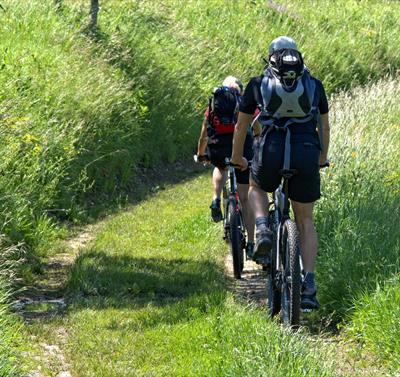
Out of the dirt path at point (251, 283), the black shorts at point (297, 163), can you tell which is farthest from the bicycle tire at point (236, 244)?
the black shorts at point (297, 163)

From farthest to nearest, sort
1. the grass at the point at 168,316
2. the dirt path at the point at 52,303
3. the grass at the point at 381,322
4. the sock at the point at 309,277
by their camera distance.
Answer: the sock at the point at 309,277 → the dirt path at the point at 52,303 → the grass at the point at 381,322 → the grass at the point at 168,316

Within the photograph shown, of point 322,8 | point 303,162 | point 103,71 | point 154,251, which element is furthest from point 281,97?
point 322,8

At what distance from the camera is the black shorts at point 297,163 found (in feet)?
22.3

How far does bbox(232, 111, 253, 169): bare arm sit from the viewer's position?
7.24 metres

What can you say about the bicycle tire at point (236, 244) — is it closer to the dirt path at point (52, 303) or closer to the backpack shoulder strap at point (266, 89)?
the dirt path at point (52, 303)

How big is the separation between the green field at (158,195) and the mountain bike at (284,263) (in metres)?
0.18

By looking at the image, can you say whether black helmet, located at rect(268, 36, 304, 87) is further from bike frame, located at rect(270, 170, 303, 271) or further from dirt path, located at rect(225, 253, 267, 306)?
dirt path, located at rect(225, 253, 267, 306)

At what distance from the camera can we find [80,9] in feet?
61.6

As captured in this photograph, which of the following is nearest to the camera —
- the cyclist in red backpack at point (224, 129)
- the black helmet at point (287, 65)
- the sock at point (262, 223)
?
the black helmet at point (287, 65)

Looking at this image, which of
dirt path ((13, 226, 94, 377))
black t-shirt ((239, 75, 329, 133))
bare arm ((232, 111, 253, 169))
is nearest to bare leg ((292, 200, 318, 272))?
black t-shirt ((239, 75, 329, 133))

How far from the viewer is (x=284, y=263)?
23.1 ft

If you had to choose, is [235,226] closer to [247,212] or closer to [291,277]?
[247,212]

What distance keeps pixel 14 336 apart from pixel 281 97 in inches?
96.8

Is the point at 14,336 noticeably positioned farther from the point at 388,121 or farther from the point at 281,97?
the point at 388,121
